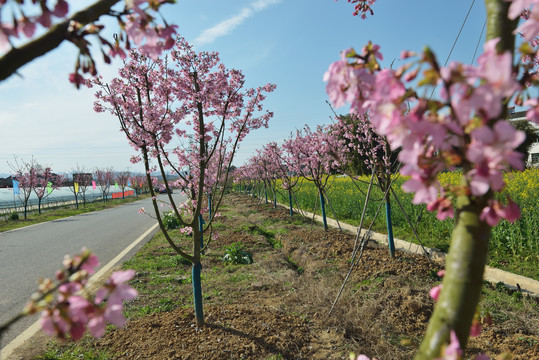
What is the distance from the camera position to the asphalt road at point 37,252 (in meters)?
5.92

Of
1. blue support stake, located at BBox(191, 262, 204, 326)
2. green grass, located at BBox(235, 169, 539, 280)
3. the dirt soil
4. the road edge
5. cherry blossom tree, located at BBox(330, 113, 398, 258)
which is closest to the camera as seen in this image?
the dirt soil

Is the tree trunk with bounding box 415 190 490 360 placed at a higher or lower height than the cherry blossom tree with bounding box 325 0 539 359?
lower

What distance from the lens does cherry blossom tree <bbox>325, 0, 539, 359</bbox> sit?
2.10 ft

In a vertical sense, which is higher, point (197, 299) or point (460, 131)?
point (460, 131)

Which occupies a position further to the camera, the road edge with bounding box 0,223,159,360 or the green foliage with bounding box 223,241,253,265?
the green foliage with bounding box 223,241,253,265

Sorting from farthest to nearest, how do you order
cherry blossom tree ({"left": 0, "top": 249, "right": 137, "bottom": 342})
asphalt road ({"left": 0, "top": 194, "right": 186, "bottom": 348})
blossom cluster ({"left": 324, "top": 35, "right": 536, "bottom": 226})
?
asphalt road ({"left": 0, "top": 194, "right": 186, "bottom": 348}), cherry blossom tree ({"left": 0, "top": 249, "right": 137, "bottom": 342}), blossom cluster ({"left": 324, "top": 35, "right": 536, "bottom": 226})

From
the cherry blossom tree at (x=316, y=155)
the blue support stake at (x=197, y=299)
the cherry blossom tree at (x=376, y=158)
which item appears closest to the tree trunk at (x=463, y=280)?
the cherry blossom tree at (x=376, y=158)

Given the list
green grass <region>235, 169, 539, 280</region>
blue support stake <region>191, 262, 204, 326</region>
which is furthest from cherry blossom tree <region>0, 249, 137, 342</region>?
green grass <region>235, 169, 539, 280</region>

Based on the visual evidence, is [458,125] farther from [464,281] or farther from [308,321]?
[308,321]

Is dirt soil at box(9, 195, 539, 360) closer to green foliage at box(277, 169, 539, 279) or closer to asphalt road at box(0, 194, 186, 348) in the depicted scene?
green foliage at box(277, 169, 539, 279)

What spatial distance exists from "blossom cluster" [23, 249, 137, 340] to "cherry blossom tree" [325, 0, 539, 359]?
764mm

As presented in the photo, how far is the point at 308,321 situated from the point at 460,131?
389 cm

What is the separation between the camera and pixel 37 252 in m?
10.0

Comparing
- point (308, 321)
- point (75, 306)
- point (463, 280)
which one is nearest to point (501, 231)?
point (308, 321)
